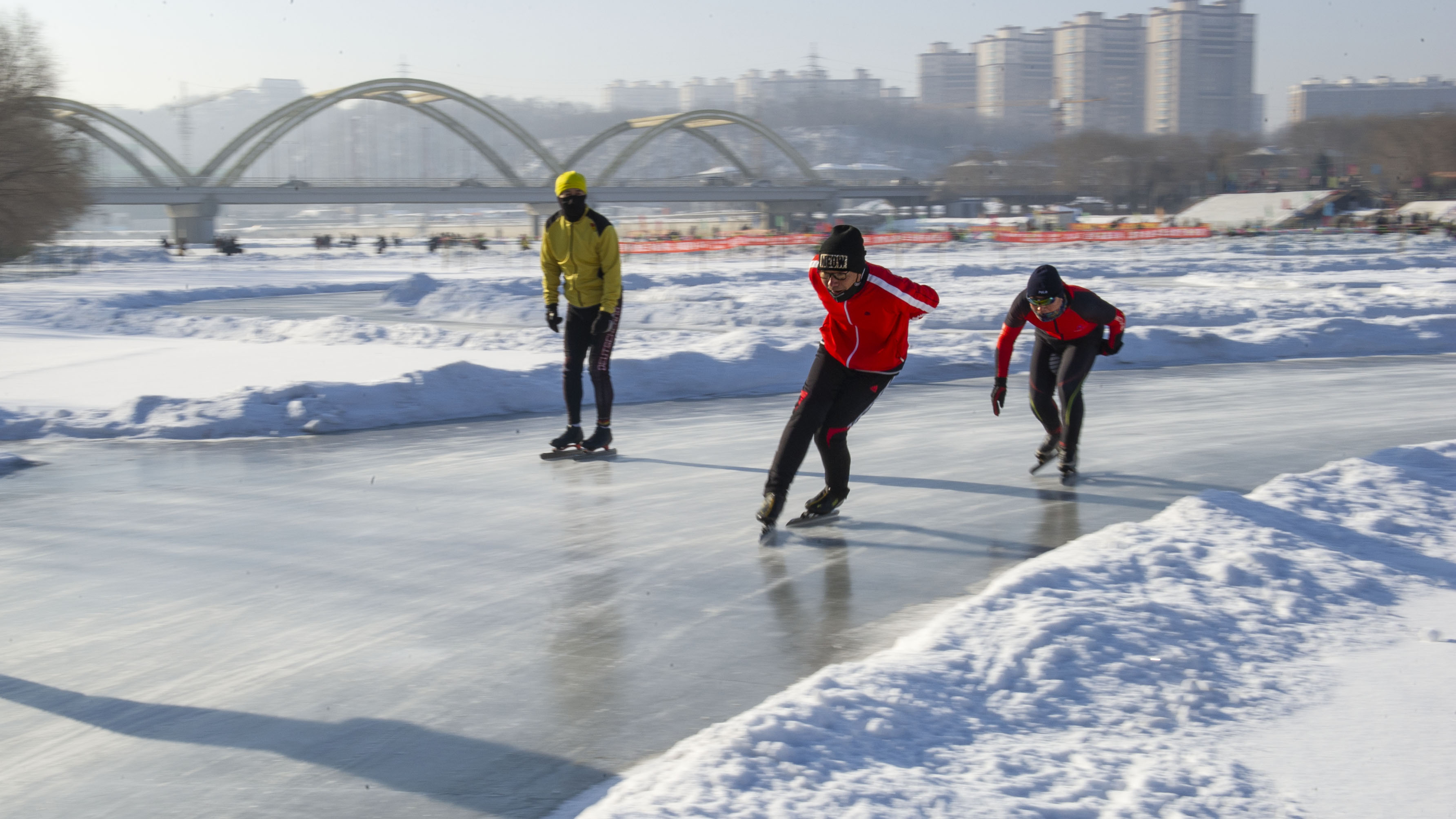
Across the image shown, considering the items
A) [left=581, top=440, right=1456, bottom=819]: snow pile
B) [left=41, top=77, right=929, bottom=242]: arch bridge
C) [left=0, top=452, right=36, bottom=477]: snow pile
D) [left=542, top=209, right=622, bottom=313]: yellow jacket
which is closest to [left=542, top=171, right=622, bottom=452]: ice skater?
[left=542, top=209, right=622, bottom=313]: yellow jacket

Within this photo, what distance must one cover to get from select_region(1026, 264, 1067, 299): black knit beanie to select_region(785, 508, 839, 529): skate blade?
1.77 m

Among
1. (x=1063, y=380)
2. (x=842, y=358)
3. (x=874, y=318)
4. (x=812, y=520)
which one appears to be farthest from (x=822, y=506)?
(x=1063, y=380)

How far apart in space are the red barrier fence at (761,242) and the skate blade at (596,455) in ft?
140

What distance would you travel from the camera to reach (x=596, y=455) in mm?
7887

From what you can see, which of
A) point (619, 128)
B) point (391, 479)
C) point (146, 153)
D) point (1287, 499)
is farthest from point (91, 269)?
point (619, 128)

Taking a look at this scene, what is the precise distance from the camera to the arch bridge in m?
90.1

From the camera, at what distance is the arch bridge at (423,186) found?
90.1 m

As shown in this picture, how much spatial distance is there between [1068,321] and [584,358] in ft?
9.72

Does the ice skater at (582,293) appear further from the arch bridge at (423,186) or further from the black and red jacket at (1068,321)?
the arch bridge at (423,186)

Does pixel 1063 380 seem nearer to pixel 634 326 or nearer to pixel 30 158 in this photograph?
pixel 634 326

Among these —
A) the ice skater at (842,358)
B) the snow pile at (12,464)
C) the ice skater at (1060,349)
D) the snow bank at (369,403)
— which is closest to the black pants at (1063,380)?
the ice skater at (1060,349)

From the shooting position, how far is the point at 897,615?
14.6 feet

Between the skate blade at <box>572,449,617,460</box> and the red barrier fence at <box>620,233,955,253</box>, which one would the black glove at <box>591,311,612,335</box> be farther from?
the red barrier fence at <box>620,233,955,253</box>

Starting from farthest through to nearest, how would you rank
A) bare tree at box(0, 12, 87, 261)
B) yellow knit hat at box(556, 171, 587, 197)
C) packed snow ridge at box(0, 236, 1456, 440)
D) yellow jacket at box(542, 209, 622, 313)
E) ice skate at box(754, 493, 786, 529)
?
bare tree at box(0, 12, 87, 261), packed snow ridge at box(0, 236, 1456, 440), yellow jacket at box(542, 209, 622, 313), yellow knit hat at box(556, 171, 587, 197), ice skate at box(754, 493, 786, 529)
